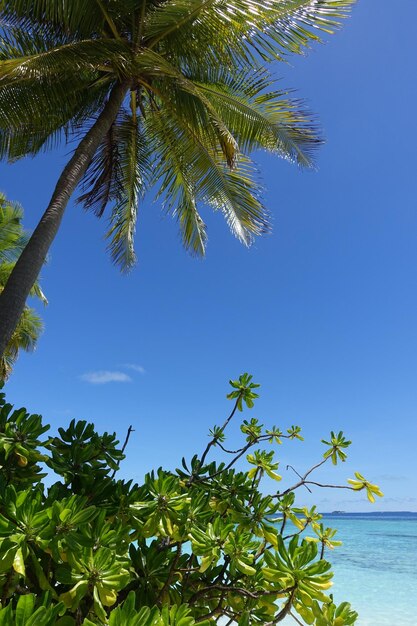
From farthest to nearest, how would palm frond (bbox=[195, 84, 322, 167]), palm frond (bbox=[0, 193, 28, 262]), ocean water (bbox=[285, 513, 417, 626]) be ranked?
palm frond (bbox=[0, 193, 28, 262]), ocean water (bbox=[285, 513, 417, 626]), palm frond (bbox=[195, 84, 322, 167])

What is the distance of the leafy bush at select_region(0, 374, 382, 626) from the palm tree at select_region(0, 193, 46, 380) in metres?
11.1

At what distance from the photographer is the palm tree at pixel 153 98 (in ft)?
17.0

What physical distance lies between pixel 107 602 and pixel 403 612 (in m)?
13.1

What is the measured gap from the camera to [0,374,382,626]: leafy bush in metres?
1.32

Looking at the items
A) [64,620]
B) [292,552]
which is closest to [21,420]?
[64,620]

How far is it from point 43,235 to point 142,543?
3653 millimetres

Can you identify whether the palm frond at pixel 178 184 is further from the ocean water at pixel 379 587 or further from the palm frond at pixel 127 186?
the ocean water at pixel 379 587

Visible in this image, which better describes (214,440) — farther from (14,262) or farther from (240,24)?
(14,262)

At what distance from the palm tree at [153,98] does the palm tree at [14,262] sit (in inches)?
252

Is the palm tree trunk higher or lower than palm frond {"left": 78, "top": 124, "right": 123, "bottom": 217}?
lower

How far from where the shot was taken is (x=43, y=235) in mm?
4645

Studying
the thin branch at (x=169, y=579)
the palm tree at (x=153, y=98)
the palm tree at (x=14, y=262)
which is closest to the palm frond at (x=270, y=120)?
the palm tree at (x=153, y=98)

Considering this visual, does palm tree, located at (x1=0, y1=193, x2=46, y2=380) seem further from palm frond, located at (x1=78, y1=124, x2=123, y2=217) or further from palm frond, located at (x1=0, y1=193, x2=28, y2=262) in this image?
palm frond, located at (x1=78, y1=124, x2=123, y2=217)

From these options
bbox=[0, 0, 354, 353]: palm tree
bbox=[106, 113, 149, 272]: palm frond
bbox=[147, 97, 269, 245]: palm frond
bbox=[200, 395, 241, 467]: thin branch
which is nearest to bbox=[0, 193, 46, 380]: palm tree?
bbox=[106, 113, 149, 272]: palm frond
